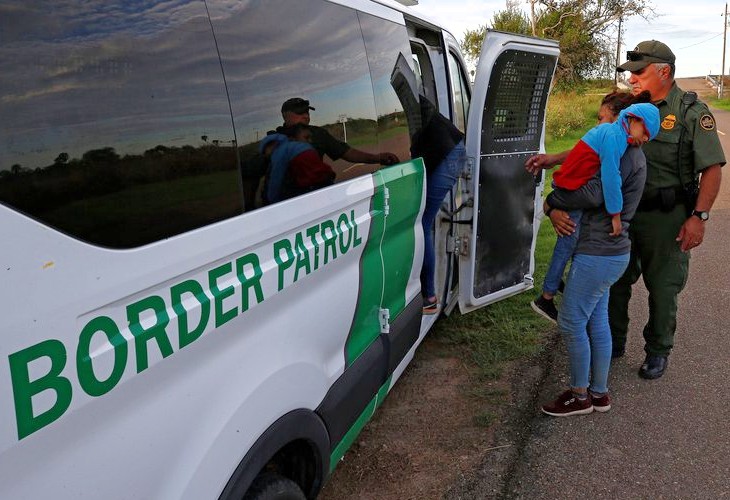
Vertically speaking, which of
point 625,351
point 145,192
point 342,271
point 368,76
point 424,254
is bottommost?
point 625,351

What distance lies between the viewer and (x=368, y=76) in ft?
8.66

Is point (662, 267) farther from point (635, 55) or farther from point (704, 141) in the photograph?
point (635, 55)

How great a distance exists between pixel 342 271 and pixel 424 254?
124 cm

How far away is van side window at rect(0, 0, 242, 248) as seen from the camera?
115cm

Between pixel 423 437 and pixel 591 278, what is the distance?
Answer: 1180 mm

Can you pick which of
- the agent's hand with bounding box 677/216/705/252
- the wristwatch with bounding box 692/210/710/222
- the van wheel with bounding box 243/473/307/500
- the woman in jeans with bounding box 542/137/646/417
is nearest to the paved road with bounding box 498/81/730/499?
A: the woman in jeans with bounding box 542/137/646/417

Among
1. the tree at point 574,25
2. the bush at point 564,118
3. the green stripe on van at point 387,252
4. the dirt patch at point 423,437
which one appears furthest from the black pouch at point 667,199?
the tree at point 574,25

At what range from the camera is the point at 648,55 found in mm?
3564

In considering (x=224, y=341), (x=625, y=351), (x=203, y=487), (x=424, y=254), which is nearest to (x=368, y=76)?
(x=424, y=254)

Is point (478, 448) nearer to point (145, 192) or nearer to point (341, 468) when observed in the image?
point (341, 468)

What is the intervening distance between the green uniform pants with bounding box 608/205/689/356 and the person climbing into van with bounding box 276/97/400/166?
1925 millimetres

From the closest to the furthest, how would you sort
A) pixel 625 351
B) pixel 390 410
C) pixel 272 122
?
pixel 272 122, pixel 390 410, pixel 625 351

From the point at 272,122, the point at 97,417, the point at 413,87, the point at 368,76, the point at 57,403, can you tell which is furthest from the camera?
the point at 413,87

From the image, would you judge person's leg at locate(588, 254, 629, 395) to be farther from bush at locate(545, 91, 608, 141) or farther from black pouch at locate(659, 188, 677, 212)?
bush at locate(545, 91, 608, 141)
